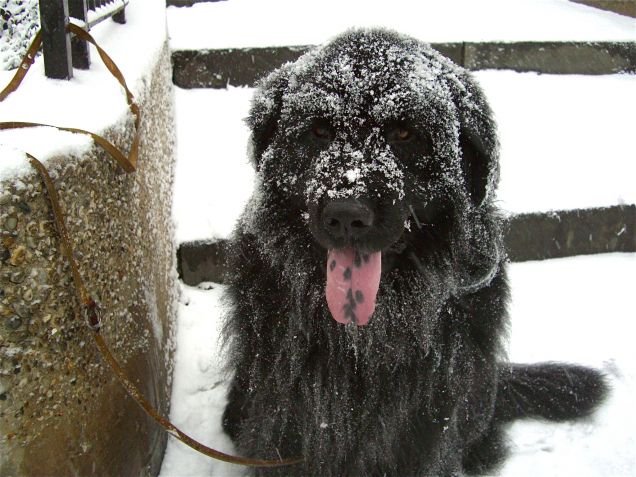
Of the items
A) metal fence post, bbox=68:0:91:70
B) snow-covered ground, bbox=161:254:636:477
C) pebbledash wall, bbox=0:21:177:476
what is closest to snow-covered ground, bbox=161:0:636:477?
snow-covered ground, bbox=161:254:636:477

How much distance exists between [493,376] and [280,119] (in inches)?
53.5

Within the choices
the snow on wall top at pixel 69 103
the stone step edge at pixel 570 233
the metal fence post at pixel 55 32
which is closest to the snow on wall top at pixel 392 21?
the stone step edge at pixel 570 233

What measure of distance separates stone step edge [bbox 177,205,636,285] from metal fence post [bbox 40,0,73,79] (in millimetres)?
3037

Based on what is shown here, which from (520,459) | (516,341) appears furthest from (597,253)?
(520,459)

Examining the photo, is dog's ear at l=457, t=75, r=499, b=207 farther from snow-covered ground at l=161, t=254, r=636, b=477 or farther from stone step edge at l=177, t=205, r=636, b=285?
stone step edge at l=177, t=205, r=636, b=285

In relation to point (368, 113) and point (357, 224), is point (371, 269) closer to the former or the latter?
point (357, 224)

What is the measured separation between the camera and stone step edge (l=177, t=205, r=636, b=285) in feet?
13.4

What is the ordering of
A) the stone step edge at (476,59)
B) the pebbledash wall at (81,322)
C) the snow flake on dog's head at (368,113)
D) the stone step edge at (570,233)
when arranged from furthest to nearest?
the stone step edge at (476,59)
the stone step edge at (570,233)
the snow flake on dog's head at (368,113)
the pebbledash wall at (81,322)

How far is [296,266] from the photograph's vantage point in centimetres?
211

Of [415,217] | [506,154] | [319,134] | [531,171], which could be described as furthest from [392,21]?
[415,217]

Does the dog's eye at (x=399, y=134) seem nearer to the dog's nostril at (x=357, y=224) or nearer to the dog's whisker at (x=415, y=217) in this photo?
the dog's whisker at (x=415, y=217)

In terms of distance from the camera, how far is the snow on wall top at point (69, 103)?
4.92ft

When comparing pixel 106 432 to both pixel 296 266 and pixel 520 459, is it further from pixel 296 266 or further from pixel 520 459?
pixel 520 459

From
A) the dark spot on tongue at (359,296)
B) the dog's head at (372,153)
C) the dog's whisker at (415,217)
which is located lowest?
the dark spot on tongue at (359,296)
